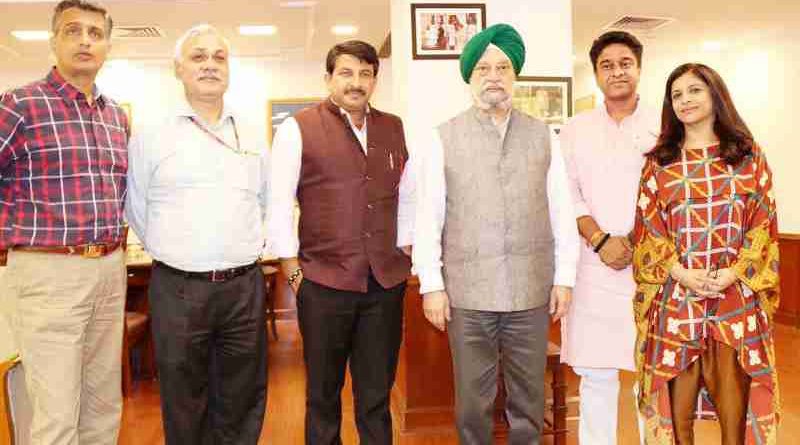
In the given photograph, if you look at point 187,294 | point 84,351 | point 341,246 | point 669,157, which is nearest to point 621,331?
point 669,157

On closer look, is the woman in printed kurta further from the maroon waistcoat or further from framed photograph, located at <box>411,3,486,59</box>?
framed photograph, located at <box>411,3,486,59</box>

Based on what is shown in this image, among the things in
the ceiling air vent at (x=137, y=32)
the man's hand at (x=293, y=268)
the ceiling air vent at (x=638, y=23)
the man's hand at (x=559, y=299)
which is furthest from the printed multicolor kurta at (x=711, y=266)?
the ceiling air vent at (x=137, y=32)

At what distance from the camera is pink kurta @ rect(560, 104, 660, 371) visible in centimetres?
234

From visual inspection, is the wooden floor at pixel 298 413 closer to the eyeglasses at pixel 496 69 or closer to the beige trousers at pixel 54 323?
the beige trousers at pixel 54 323

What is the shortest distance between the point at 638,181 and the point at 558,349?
0.90m

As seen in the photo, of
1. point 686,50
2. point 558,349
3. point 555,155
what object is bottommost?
point 558,349

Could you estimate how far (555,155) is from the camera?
2.15 metres

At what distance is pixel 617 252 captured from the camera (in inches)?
88.8

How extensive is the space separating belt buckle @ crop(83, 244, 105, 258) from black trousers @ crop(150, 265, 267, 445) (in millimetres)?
189

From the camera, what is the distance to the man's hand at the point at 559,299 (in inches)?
83.2

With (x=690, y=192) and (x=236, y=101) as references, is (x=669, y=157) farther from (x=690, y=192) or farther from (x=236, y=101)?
(x=236, y=101)

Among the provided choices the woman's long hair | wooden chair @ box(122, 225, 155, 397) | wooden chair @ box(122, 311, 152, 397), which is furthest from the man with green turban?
wooden chair @ box(122, 225, 155, 397)

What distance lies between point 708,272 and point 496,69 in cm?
94

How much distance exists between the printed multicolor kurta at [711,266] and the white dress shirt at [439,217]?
276mm
